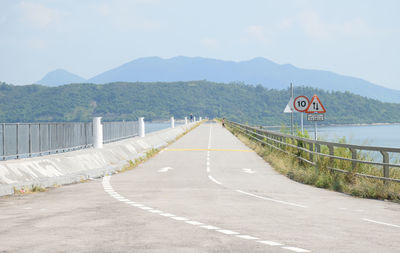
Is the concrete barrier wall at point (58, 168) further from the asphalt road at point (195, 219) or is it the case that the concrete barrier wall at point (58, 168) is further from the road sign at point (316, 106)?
the road sign at point (316, 106)

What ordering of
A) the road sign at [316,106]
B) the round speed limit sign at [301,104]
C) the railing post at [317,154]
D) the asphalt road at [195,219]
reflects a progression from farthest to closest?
the round speed limit sign at [301,104]
the road sign at [316,106]
the railing post at [317,154]
the asphalt road at [195,219]

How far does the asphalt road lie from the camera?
24.2 ft

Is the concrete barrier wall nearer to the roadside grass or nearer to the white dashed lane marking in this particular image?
the white dashed lane marking

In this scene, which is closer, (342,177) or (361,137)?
(342,177)

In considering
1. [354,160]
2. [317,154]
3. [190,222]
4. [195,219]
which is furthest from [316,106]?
[190,222]

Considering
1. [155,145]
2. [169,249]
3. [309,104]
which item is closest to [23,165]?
[169,249]

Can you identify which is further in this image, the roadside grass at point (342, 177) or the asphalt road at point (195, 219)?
the roadside grass at point (342, 177)

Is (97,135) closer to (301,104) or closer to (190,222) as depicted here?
(301,104)

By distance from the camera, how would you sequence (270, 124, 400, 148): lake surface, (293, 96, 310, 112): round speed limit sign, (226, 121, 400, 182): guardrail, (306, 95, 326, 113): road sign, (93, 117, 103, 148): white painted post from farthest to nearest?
1. (93, 117, 103, 148): white painted post
2. (293, 96, 310, 112): round speed limit sign
3. (306, 95, 326, 113): road sign
4. (270, 124, 400, 148): lake surface
5. (226, 121, 400, 182): guardrail

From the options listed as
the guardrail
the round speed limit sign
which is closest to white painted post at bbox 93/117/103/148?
the guardrail

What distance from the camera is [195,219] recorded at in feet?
31.9

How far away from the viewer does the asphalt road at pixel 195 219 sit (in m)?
7.39

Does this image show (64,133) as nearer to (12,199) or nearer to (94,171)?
(94,171)

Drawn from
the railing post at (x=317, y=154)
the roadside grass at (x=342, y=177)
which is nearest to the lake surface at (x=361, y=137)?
the roadside grass at (x=342, y=177)
